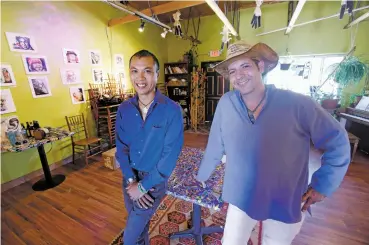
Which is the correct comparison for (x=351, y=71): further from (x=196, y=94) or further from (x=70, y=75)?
(x=70, y=75)

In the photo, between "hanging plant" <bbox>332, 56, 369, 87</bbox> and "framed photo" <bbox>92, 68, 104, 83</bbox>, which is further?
"framed photo" <bbox>92, 68, 104, 83</bbox>

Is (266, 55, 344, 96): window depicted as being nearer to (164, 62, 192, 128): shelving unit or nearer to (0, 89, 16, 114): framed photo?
(164, 62, 192, 128): shelving unit

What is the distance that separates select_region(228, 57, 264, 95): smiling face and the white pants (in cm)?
73

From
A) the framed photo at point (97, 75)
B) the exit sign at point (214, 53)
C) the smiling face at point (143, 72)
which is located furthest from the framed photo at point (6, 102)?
the exit sign at point (214, 53)

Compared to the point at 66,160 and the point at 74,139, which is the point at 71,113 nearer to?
the point at 74,139

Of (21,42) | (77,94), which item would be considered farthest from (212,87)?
(21,42)

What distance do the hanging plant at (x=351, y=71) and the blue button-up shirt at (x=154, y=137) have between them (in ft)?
13.8

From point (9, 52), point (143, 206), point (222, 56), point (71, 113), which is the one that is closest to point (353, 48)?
point (222, 56)

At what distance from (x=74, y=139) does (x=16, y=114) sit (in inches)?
44.4

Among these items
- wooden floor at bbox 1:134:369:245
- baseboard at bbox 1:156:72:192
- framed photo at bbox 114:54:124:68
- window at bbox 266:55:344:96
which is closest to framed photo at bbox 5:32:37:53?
framed photo at bbox 114:54:124:68

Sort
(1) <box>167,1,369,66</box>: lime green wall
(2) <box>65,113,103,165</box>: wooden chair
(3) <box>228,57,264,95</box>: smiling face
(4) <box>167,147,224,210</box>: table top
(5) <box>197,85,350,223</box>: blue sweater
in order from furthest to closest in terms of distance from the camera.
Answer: (1) <box>167,1,369,66</box>: lime green wall < (2) <box>65,113,103,165</box>: wooden chair < (4) <box>167,147,224,210</box>: table top < (3) <box>228,57,264,95</box>: smiling face < (5) <box>197,85,350,223</box>: blue sweater

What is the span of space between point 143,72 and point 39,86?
122 inches

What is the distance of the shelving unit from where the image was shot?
6.17 meters

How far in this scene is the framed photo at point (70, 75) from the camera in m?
3.60
